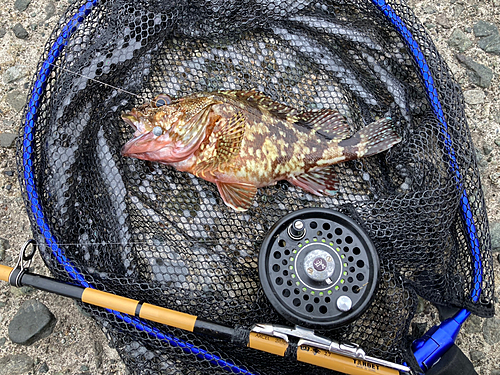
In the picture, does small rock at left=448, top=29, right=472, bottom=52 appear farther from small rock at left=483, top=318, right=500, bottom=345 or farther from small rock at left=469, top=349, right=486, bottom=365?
small rock at left=469, top=349, right=486, bottom=365

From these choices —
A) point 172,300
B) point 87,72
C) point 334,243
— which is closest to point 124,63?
point 87,72

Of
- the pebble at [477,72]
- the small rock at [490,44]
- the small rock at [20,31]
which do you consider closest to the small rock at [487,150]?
the pebble at [477,72]

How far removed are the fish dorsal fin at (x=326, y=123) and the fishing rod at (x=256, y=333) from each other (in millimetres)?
1326

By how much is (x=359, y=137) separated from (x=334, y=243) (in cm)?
79

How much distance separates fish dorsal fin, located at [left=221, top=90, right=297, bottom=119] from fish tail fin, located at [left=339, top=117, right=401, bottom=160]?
44 cm

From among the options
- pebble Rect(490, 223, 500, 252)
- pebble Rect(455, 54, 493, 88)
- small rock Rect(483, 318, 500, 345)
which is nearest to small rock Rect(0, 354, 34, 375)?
small rock Rect(483, 318, 500, 345)

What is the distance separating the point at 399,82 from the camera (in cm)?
280

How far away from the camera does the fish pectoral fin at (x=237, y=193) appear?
2670 mm

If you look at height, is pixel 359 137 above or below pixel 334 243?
above

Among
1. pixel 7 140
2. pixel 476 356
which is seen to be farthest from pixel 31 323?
pixel 476 356

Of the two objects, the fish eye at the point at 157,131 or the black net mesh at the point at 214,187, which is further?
the fish eye at the point at 157,131

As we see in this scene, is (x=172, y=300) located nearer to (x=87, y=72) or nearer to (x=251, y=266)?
(x=251, y=266)

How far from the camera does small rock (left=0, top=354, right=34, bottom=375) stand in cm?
267

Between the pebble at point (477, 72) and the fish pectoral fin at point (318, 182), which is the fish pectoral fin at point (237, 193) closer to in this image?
the fish pectoral fin at point (318, 182)
